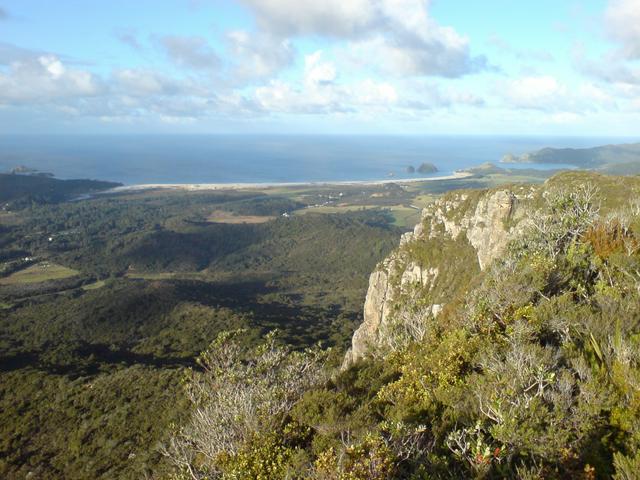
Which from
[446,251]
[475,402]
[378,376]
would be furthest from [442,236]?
[475,402]

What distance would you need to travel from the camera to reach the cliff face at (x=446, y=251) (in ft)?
156

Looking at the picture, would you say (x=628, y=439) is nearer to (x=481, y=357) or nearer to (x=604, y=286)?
(x=481, y=357)

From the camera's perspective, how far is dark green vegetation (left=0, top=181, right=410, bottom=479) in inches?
1275

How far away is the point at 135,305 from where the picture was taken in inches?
3063

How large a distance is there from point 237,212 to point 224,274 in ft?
228

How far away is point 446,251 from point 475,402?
157 ft

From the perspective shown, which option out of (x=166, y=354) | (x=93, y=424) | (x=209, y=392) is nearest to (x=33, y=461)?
(x=93, y=424)

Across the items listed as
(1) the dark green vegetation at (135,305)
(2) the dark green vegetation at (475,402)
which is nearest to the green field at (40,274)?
(1) the dark green vegetation at (135,305)

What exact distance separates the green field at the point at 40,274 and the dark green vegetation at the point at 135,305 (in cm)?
74

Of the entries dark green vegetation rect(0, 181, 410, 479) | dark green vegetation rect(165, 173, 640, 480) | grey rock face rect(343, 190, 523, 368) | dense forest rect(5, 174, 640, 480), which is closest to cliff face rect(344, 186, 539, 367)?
grey rock face rect(343, 190, 523, 368)

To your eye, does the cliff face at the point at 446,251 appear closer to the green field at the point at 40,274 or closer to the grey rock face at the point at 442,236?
the grey rock face at the point at 442,236

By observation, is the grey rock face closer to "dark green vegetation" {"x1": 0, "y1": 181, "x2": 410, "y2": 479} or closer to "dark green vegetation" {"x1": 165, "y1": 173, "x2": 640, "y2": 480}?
"dark green vegetation" {"x1": 0, "y1": 181, "x2": 410, "y2": 479}

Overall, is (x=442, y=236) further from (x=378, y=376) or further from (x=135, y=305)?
(x=135, y=305)

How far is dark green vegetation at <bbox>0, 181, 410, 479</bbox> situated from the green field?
744 millimetres
